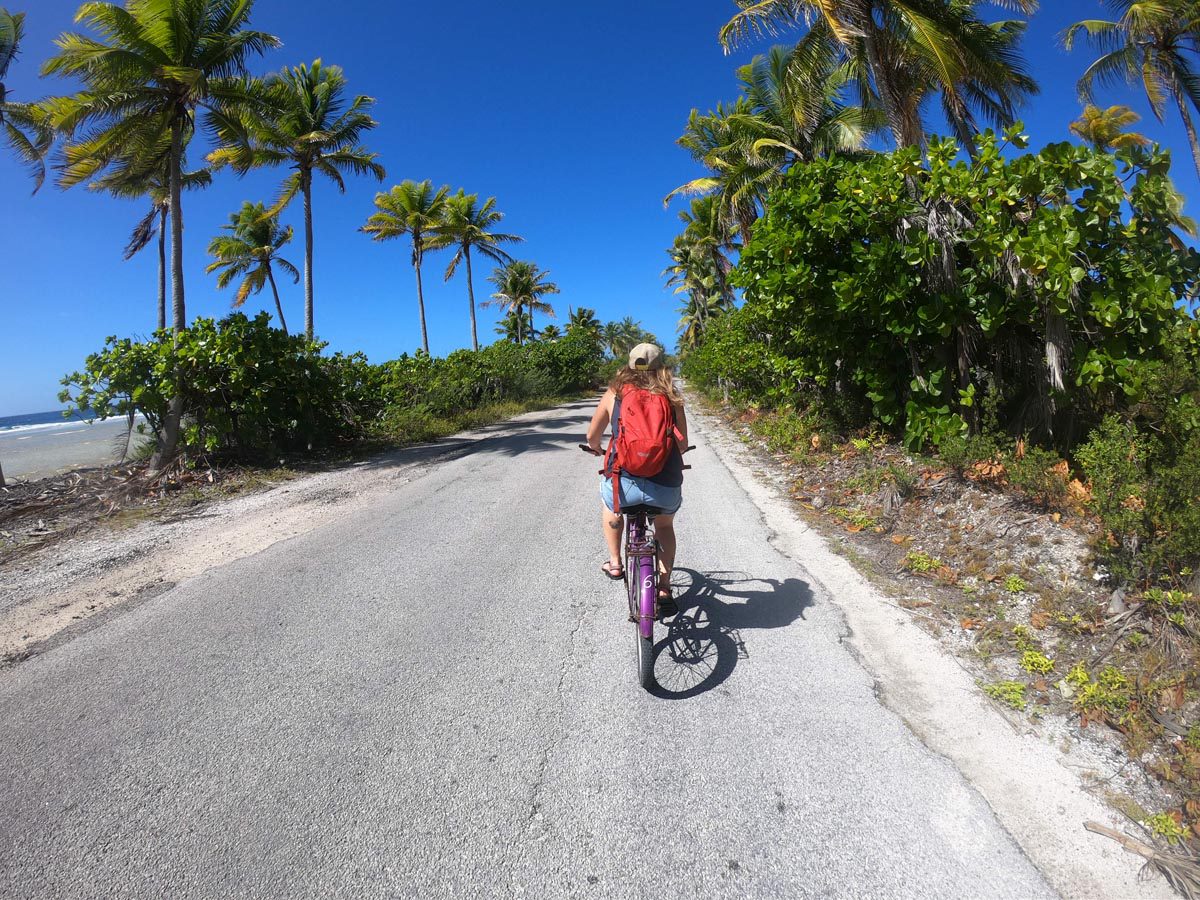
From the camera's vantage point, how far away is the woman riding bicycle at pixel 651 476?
3.24 m

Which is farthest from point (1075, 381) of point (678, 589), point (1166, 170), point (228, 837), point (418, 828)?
point (228, 837)

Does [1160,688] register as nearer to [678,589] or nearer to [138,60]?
[678,589]

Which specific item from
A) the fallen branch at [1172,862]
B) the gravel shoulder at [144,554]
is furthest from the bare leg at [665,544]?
the gravel shoulder at [144,554]

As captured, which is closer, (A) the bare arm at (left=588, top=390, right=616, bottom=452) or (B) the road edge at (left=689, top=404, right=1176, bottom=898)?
(B) the road edge at (left=689, top=404, right=1176, bottom=898)

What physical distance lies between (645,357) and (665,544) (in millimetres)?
1134

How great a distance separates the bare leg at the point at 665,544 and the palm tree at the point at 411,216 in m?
23.4

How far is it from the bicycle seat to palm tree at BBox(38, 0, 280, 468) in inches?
343

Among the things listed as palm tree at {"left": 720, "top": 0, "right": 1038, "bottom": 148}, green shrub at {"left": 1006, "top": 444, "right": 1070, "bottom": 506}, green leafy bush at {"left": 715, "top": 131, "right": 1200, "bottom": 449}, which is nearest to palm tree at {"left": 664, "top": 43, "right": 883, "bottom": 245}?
palm tree at {"left": 720, "top": 0, "right": 1038, "bottom": 148}

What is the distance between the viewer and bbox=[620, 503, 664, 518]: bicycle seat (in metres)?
3.23

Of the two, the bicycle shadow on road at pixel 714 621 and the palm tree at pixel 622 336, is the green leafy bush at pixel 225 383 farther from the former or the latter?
the palm tree at pixel 622 336

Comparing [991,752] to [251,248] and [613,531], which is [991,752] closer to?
[613,531]

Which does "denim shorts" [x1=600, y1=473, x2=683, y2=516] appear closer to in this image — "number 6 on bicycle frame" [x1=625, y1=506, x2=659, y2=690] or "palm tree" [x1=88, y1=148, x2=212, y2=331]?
"number 6 on bicycle frame" [x1=625, y1=506, x2=659, y2=690]

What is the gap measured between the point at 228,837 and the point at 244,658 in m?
1.51

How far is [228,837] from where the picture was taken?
6.81 feet
